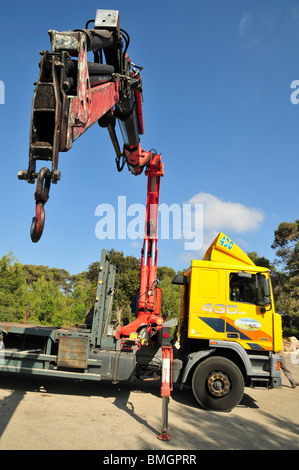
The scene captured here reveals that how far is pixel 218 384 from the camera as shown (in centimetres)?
658

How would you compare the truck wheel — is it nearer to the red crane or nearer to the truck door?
the truck door

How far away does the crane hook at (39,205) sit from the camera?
2654 mm

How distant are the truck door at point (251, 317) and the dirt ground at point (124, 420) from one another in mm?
1427

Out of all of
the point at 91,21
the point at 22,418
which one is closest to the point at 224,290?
the point at 22,418

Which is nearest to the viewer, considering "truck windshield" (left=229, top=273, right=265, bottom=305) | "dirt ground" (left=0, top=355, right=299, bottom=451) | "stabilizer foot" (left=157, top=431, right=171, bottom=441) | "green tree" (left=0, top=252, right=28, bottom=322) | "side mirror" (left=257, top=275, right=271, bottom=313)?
"dirt ground" (left=0, top=355, right=299, bottom=451)

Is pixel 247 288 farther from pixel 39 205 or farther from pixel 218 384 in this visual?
pixel 39 205

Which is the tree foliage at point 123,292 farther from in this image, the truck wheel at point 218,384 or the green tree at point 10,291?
the truck wheel at point 218,384

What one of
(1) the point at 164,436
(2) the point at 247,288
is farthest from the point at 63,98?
(2) the point at 247,288

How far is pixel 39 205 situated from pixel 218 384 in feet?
18.4

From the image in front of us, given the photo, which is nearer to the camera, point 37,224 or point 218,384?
point 37,224

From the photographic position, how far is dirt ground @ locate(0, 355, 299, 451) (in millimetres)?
4402

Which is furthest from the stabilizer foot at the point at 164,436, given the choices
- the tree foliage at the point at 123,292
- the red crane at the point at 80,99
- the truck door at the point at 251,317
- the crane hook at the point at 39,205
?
the tree foliage at the point at 123,292

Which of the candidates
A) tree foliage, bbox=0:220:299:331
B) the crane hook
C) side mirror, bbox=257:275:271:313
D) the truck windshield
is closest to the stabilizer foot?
the truck windshield
